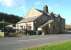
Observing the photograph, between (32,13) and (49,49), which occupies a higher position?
(32,13)

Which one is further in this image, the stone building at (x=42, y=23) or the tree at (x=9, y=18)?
the tree at (x=9, y=18)

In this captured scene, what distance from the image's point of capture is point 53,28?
58031 mm

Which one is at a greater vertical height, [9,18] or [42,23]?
[9,18]

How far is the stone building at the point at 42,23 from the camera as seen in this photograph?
179 feet

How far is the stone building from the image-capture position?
54.4 m

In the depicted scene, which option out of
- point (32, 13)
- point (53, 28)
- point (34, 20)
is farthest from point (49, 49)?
point (32, 13)

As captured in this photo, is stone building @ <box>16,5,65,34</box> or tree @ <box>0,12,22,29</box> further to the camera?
tree @ <box>0,12,22,29</box>

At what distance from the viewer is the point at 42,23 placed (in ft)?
186

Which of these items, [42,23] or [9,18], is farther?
[9,18]

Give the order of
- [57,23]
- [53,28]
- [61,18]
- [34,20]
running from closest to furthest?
[34,20], [53,28], [57,23], [61,18]

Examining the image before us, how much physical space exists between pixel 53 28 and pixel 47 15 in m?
4.66

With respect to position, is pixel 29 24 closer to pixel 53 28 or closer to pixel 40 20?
pixel 40 20

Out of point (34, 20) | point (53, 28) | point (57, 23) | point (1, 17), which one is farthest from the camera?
point (1, 17)

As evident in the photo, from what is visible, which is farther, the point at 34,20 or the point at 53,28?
the point at 53,28
